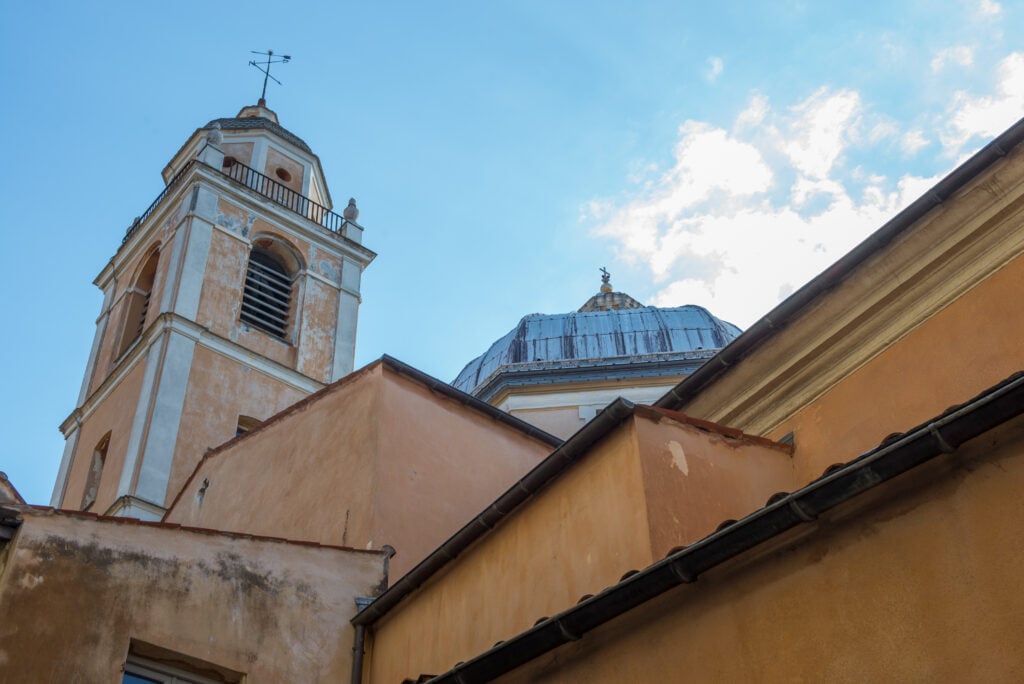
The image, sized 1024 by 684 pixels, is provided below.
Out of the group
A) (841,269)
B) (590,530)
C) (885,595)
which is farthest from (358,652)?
(885,595)

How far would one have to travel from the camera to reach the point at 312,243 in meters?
29.5

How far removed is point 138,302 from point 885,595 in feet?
84.6

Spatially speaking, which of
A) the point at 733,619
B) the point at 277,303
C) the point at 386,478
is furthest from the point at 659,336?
the point at 733,619

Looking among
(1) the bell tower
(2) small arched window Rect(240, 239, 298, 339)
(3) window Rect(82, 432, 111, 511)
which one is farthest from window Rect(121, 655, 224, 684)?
(2) small arched window Rect(240, 239, 298, 339)

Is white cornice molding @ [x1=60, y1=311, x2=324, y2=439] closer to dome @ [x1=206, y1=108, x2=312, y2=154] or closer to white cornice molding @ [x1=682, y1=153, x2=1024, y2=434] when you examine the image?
dome @ [x1=206, y1=108, x2=312, y2=154]

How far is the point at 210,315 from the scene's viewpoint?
25.8 metres

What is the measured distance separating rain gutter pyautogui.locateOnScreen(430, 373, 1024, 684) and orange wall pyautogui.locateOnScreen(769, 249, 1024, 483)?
9.47 feet

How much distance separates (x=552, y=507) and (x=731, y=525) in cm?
274

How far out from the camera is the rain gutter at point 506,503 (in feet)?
26.4

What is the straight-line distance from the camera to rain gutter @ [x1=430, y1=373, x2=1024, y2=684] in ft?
16.5

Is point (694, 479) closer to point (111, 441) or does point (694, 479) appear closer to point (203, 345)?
point (203, 345)

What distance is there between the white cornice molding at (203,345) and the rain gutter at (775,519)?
18827 mm

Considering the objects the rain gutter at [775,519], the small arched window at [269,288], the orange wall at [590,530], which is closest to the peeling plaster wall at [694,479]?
the orange wall at [590,530]

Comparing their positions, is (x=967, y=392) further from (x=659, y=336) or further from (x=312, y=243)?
(x=312, y=243)
